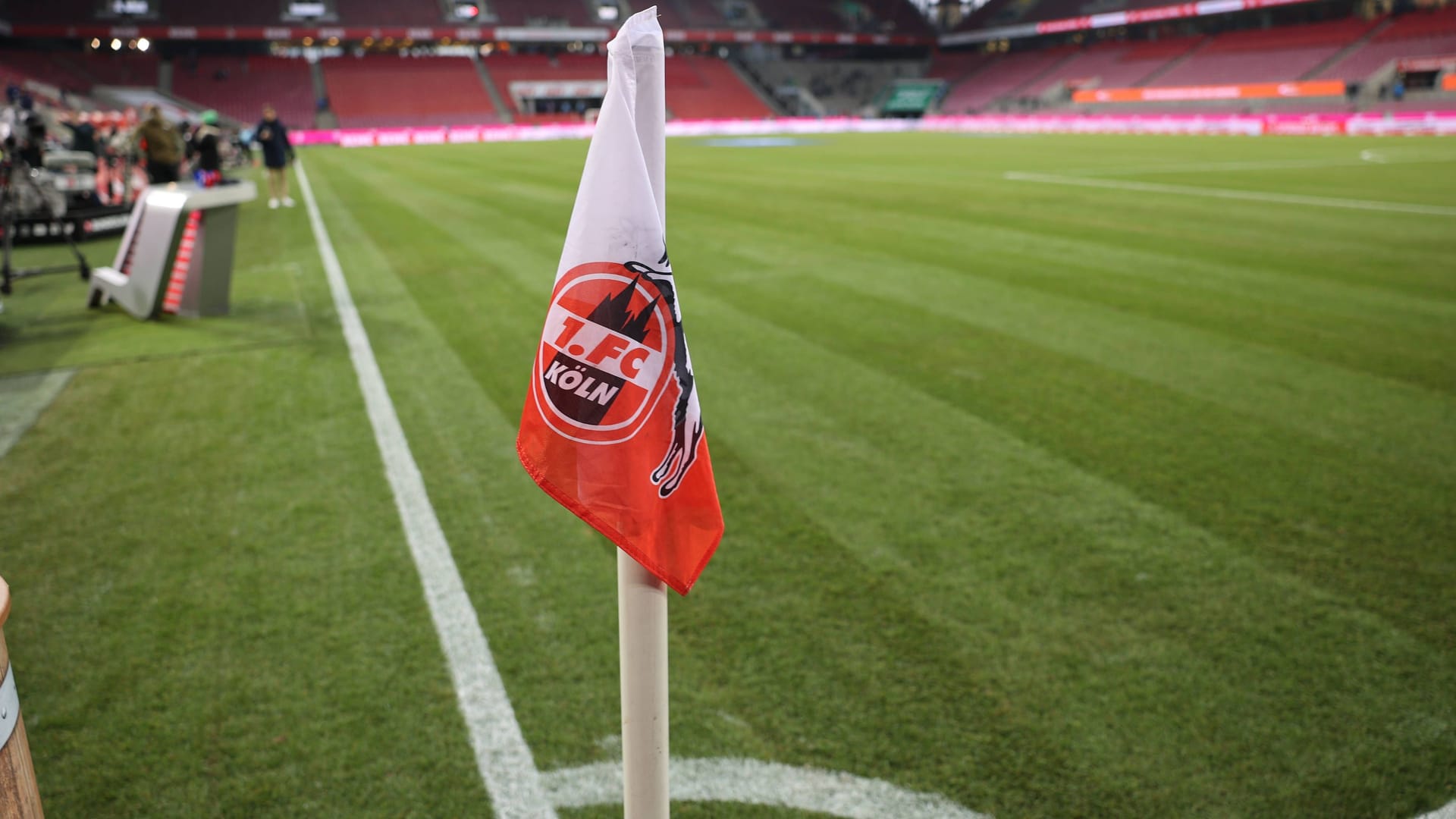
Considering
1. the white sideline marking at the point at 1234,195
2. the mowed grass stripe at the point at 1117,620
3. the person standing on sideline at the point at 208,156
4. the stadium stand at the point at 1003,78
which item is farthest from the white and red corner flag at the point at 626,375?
the stadium stand at the point at 1003,78

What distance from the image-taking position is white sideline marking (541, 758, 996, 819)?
2250 mm

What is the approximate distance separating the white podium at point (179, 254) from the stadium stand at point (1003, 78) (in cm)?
6008

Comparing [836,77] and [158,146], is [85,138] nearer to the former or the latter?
[158,146]

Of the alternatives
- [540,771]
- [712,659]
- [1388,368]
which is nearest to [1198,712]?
[712,659]

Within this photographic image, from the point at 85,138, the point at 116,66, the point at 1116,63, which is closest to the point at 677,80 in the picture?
the point at 1116,63

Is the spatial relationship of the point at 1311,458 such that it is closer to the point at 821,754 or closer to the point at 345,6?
the point at 821,754

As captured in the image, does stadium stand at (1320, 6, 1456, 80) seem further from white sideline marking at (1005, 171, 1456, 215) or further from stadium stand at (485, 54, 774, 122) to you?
white sideline marking at (1005, 171, 1456, 215)

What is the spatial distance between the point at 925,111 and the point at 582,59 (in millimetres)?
23226

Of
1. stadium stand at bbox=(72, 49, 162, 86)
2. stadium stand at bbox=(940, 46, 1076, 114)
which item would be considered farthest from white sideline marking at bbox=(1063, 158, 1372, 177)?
stadium stand at bbox=(72, 49, 162, 86)

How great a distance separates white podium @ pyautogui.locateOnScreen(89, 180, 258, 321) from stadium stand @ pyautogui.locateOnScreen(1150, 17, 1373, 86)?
5019cm

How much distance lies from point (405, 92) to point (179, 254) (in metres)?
50.7

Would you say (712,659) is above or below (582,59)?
below

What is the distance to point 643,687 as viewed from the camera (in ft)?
4.78

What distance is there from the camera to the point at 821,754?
2.44 m
